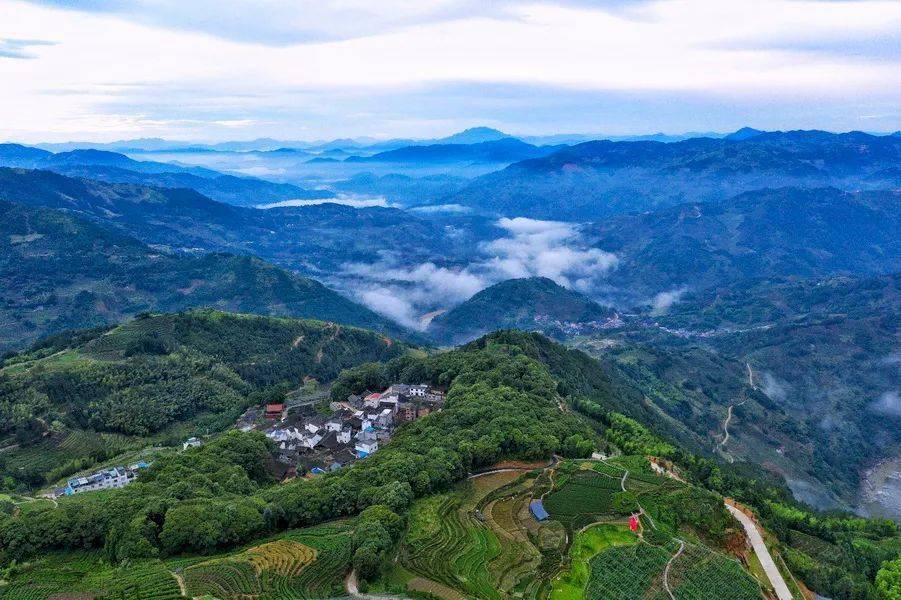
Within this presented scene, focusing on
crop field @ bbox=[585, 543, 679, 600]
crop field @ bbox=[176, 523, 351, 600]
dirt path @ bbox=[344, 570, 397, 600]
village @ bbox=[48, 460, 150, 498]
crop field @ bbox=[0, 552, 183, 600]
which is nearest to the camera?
crop field @ bbox=[0, 552, 183, 600]

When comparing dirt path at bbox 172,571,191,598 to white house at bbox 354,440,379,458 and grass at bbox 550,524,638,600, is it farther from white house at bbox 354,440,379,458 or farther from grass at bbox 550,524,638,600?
white house at bbox 354,440,379,458

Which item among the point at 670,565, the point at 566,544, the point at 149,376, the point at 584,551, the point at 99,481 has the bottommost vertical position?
the point at 149,376

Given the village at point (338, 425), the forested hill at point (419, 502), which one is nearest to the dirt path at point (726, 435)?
the forested hill at point (419, 502)

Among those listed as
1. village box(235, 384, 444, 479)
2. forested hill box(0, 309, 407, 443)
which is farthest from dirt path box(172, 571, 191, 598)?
forested hill box(0, 309, 407, 443)

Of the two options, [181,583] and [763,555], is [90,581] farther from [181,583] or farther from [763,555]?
[763,555]

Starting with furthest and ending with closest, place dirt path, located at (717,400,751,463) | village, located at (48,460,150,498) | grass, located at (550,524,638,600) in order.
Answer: dirt path, located at (717,400,751,463) < village, located at (48,460,150,498) < grass, located at (550,524,638,600)

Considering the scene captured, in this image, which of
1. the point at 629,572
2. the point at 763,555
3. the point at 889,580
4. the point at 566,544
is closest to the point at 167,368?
the point at 566,544
